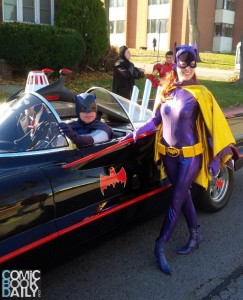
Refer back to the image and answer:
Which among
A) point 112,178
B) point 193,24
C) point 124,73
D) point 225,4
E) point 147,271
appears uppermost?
point 225,4

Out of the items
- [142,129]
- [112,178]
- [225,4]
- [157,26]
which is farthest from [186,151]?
[225,4]

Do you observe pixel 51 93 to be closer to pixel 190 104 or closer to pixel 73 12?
pixel 190 104

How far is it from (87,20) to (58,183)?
41.0ft

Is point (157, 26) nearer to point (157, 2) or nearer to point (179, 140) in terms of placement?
point (157, 2)

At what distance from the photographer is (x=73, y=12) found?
14172 millimetres

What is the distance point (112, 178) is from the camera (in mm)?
3135

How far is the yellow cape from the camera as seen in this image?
3105 mm

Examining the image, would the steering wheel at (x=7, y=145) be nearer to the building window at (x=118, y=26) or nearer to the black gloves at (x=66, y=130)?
the black gloves at (x=66, y=130)

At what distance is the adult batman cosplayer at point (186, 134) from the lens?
122 inches

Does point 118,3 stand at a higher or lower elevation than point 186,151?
higher

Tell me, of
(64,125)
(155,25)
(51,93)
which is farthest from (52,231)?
(155,25)

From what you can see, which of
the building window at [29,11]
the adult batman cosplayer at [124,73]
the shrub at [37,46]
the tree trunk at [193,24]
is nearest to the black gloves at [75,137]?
the adult batman cosplayer at [124,73]

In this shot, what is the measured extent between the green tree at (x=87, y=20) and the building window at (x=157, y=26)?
91.8ft

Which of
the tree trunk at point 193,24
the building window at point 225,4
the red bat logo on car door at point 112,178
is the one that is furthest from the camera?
the building window at point 225,4
